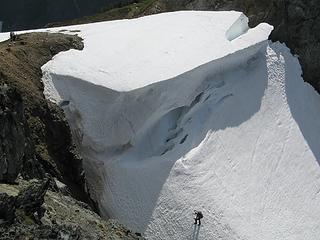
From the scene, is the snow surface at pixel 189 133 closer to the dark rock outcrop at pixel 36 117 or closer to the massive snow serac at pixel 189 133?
the massive snow serac at pixel 189 133

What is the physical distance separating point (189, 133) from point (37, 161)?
12.1 meters

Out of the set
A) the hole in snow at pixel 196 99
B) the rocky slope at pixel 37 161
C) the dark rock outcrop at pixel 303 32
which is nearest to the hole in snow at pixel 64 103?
the rocky slope at pixel 37 161

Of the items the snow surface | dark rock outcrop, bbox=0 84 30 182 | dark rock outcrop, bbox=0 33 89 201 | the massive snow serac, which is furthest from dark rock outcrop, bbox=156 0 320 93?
dark rock outcrop, bbox=0 84 30 182

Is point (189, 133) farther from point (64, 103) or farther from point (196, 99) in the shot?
point (64, 103)

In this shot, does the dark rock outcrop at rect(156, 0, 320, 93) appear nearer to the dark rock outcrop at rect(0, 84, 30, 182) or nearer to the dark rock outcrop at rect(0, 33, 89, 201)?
the dark rock outcrop at rect(0, 33, 89, 201)

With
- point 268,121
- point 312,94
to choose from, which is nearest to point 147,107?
point 268,121

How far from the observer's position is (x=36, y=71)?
1528 inches

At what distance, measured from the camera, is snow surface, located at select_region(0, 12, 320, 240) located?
120 feet

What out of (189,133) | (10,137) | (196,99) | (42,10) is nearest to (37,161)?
(10,137)

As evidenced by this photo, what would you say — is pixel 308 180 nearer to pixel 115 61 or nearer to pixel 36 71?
pixel 115 61

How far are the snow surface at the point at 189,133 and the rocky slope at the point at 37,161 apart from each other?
1594 millimetres

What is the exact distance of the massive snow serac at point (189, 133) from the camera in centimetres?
3666

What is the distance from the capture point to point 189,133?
130 ft

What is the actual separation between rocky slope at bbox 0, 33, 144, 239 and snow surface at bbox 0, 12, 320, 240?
1.59 m
